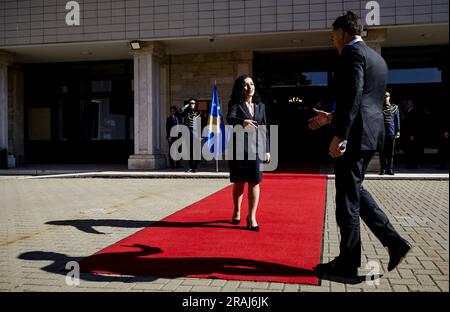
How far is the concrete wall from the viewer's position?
496 inches

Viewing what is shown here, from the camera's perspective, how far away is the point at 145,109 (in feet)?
47.8

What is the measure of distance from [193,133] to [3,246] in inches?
359

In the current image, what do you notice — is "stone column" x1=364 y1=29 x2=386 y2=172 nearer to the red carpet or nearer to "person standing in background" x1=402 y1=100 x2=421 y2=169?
"person standing in background" x1=402 y1=100 x2=421 y2=169

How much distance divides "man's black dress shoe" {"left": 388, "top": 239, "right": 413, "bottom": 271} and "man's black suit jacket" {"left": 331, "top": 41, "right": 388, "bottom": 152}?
778 millimetres

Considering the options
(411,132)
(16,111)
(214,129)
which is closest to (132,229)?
(214,129)

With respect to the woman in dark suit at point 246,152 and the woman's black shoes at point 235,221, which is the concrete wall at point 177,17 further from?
the woman's black shoes at point 235,221

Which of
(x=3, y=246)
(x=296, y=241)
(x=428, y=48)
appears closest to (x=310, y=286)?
(x=296, y=241)

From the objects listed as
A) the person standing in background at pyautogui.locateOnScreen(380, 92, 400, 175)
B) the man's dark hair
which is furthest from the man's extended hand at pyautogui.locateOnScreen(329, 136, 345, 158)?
the person standing in background at pyautogui.locateOnScreen(380, 92, 400, 175)

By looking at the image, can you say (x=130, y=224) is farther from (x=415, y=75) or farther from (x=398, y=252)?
(x=415, y=75)

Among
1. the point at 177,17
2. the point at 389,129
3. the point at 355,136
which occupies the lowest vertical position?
the point at 355,136

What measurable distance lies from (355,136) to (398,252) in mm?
970

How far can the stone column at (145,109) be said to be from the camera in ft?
47.6

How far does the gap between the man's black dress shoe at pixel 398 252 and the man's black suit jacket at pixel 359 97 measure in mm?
778

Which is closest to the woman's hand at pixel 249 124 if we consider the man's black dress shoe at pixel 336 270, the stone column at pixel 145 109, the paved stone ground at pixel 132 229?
the paved stone ground at pixel 132 229
